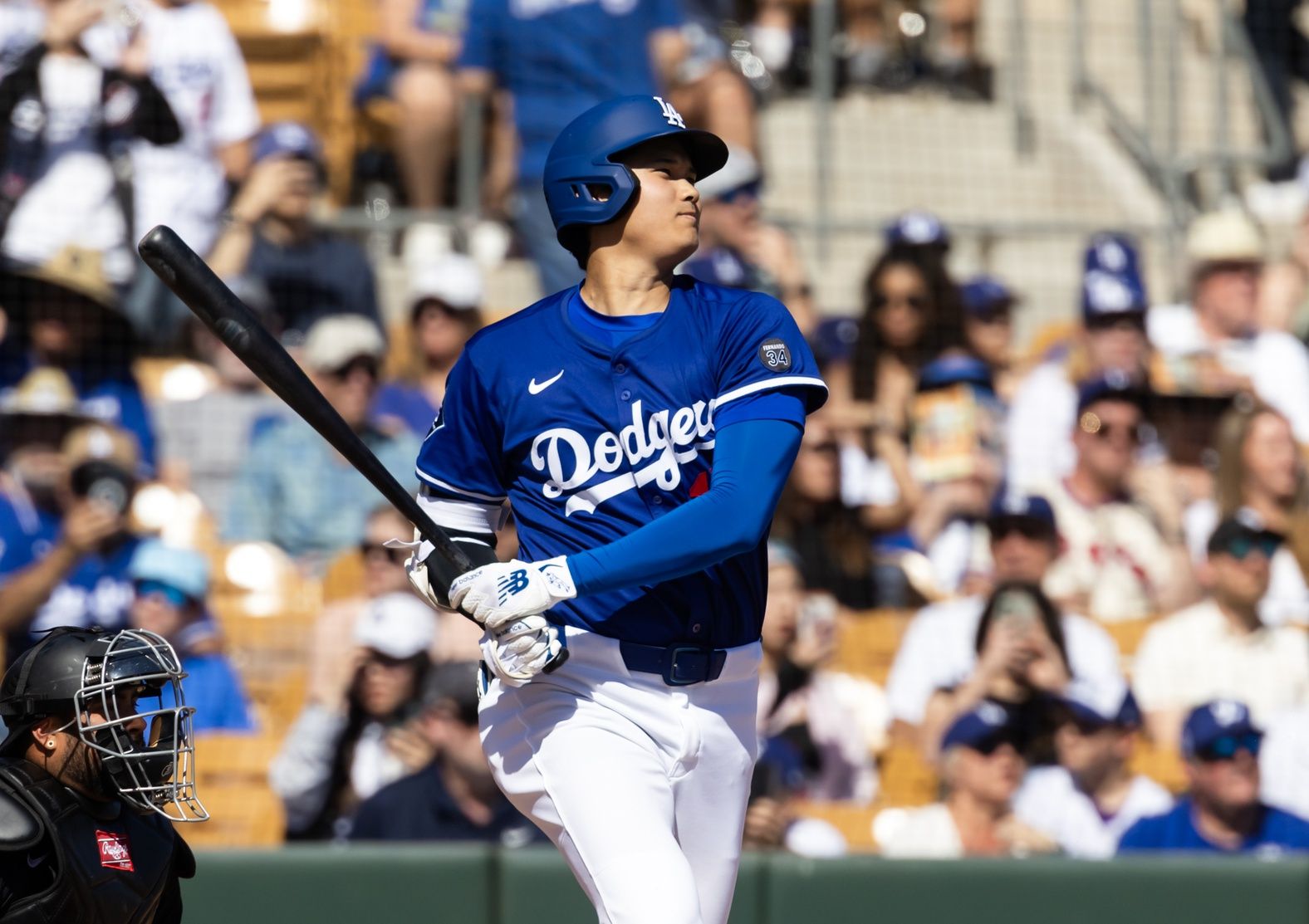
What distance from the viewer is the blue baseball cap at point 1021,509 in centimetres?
635

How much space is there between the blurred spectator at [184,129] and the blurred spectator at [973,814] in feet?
10.3

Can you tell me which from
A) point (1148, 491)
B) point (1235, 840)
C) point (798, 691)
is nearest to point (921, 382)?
point (1148, 491)

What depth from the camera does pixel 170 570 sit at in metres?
5.93

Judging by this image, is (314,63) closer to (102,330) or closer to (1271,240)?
(102,330)

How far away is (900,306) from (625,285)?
3.95 m

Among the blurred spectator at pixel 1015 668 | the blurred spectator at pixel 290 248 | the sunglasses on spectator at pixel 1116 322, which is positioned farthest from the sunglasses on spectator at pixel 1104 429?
the blurred spectator at pixel 290 248

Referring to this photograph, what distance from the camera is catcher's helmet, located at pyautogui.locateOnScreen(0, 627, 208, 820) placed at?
9.09ft

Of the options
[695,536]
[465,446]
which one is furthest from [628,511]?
[465,446]

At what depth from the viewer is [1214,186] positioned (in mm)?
8570

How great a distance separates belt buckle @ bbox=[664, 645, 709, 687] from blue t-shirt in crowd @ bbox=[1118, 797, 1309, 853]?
2.95m

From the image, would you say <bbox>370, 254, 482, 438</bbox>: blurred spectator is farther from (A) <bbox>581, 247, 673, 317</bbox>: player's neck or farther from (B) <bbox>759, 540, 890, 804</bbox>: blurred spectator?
(A) <bbox>581, 247, 673, 317</bbox>: player's neck

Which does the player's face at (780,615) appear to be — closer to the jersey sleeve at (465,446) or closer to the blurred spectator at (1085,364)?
the blurred spectator at (1085,364)

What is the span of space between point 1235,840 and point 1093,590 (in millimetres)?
1117

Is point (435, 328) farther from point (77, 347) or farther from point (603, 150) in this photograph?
point (603, 150)
